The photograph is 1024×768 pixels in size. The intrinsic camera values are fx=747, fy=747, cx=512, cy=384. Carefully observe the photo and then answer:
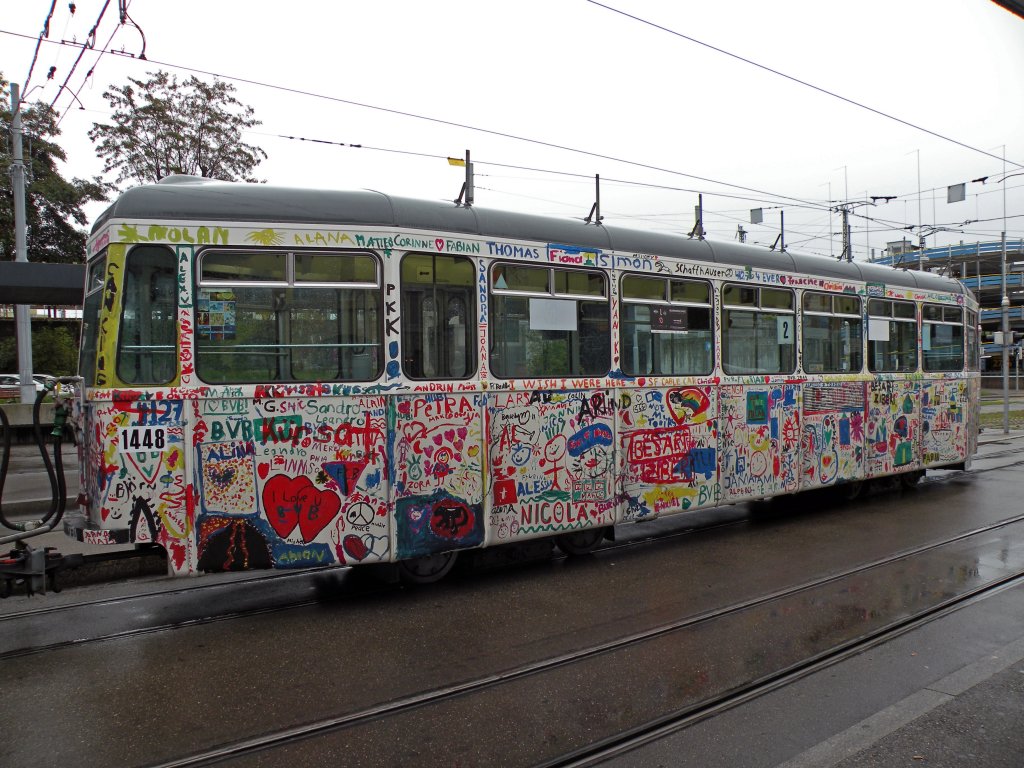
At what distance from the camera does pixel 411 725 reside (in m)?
4.15

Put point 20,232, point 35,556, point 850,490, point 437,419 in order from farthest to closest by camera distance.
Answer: point 20,232 < point 850,490 < point 437,419 < point 35,556

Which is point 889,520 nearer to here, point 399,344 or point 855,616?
point 855,616

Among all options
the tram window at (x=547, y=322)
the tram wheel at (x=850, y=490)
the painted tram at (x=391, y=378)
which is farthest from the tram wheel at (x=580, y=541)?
the tram wheel at (x=850, y=490)

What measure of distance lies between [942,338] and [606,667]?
376 inches

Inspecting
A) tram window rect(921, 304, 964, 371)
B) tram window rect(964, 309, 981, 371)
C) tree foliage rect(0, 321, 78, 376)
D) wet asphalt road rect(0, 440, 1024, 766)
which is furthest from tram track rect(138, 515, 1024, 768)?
tree foliage rect(0, 321, 78, 376)

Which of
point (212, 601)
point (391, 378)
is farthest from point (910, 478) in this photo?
point (212, 601)

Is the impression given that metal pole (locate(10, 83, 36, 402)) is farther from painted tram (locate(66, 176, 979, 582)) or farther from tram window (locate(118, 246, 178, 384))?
tram window (locate(118, 246, 178, 384))

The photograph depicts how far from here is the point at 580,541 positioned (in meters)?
7.61

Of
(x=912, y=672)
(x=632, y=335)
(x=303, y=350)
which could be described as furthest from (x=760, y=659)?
(x=303, y=350)

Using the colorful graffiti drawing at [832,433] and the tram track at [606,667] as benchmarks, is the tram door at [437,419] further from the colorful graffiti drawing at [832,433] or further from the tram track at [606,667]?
the colorful graffiti drawing at [832,433]

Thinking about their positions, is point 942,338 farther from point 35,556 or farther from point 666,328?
point 35,556

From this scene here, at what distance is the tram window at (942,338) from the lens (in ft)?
37.4

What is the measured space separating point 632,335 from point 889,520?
4.69 metres

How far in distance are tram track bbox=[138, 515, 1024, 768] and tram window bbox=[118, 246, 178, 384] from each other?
9.36 ft
